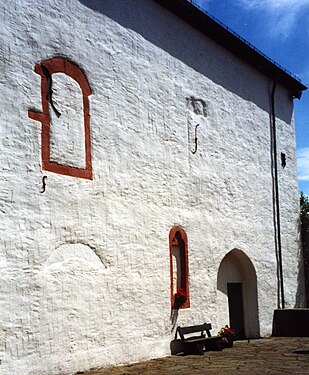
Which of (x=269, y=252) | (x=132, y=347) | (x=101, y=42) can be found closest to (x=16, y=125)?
(x=101, y=42)

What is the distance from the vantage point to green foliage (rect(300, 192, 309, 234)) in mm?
17844

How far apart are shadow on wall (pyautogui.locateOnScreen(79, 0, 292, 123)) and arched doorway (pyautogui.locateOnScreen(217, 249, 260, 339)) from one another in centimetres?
440

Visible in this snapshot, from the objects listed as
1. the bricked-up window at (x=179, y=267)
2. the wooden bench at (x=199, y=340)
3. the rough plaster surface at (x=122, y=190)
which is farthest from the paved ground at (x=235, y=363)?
the bricked-up window at (x=179, y=267)

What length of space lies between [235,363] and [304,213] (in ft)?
28.6

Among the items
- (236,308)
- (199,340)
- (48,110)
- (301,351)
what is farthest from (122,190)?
(236,308)

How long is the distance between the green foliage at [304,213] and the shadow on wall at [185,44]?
12.1 ft

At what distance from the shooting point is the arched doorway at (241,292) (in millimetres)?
14320

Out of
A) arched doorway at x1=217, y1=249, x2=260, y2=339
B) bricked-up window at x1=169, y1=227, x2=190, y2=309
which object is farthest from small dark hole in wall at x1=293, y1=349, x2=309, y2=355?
bricked-up window at x1=169, y1=227, x2=190, y2=309

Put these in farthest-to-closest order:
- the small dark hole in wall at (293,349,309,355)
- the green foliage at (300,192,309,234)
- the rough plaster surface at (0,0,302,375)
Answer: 1. the green foliage at (300,192,309,234)
2. the small dark hole in wall at (293,349,309,355)
3. the rough plaster surface at (0,0,302,375)

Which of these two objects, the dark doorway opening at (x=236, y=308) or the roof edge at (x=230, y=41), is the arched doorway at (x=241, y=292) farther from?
the roof edge at (x=230, y=41)

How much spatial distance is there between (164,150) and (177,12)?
3398 millimetres

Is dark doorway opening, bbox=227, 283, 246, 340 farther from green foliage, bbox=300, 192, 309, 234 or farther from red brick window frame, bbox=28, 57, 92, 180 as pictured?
red brick window frame, bbox=28, 57, 92, 180

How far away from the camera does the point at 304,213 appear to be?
1817 centimetres

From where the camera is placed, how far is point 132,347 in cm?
1047
